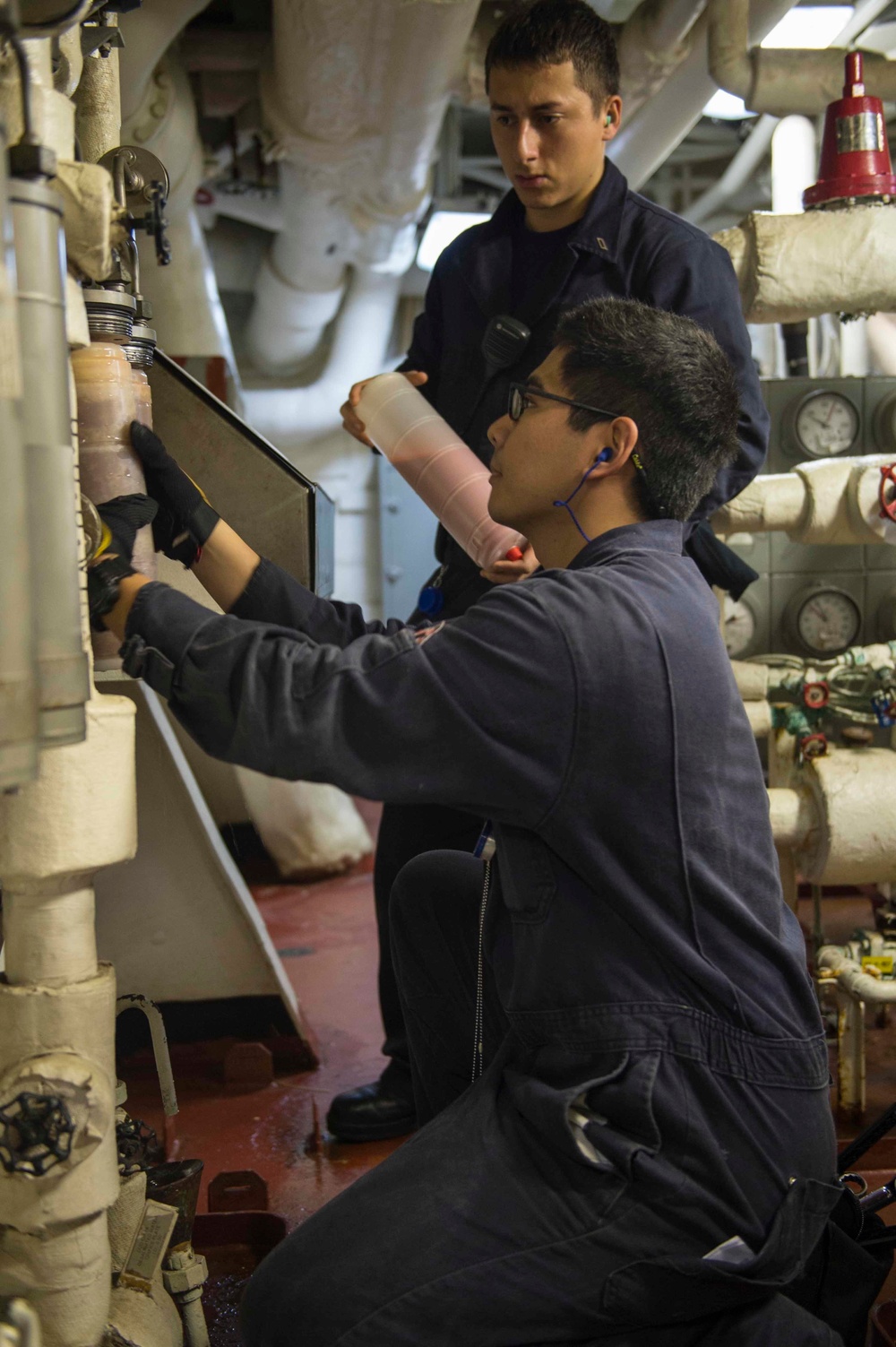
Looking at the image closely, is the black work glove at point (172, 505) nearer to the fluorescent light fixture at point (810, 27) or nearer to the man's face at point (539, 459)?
the man's face at point (539, 459)

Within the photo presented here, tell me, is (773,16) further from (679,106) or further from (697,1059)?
(697,1059)

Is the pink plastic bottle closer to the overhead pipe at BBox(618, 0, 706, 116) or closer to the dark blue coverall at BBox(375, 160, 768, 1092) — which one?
the dark blue coverall at BBox(375, 160, 768, 1092)

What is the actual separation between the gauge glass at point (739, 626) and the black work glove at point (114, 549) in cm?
177

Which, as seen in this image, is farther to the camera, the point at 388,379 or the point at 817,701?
the point at 817,701

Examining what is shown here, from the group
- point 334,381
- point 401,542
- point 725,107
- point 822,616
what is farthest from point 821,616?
point 401,542

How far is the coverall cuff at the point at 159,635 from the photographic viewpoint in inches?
42.0

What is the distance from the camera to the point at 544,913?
1156 millimetres

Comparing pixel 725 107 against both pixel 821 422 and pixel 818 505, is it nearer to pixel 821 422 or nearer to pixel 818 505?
pixel 821 422

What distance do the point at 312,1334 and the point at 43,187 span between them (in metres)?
0.95

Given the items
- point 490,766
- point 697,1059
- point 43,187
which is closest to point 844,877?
point 697,1059

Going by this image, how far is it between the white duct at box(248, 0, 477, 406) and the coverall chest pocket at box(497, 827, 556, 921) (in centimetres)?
178

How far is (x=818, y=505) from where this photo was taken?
2.36 metres

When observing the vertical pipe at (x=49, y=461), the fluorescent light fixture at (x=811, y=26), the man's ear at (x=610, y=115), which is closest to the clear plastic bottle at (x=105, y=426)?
the vertical pipe at (x=49, y=461)

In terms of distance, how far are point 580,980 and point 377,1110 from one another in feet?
3.16
